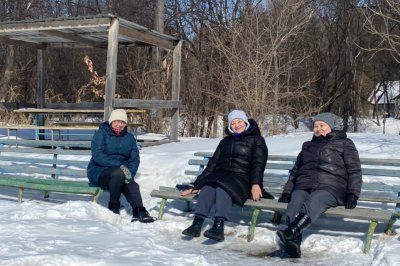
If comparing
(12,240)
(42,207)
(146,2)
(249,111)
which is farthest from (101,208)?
(146,2)

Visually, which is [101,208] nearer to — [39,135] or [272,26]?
[39,135]

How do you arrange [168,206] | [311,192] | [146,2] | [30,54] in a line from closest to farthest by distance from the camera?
[311,192], [168,206], [146,2], [30,54]

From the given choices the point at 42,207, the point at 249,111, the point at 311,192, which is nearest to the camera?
the point at 311,192

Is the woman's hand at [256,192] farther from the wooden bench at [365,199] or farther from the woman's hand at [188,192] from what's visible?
the woman's hand at [188,192]

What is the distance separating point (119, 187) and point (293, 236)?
2.26 metres

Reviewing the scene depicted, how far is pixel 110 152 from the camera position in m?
6.77

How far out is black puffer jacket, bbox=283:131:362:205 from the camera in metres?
5.38

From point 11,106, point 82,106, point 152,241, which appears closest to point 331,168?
point 152,241

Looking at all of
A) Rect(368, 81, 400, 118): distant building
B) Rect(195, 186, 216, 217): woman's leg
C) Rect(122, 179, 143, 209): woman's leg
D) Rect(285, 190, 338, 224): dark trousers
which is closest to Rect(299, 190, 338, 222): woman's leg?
Rect(285, 190, 338, 224): dark trousers

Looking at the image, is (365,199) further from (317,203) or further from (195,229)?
(195,229)

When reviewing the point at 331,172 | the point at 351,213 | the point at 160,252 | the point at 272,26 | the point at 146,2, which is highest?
the point at 146,2

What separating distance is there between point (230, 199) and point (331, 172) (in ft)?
3.36

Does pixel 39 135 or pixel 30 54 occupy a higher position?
pixel 30 54

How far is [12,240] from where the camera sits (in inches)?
192
